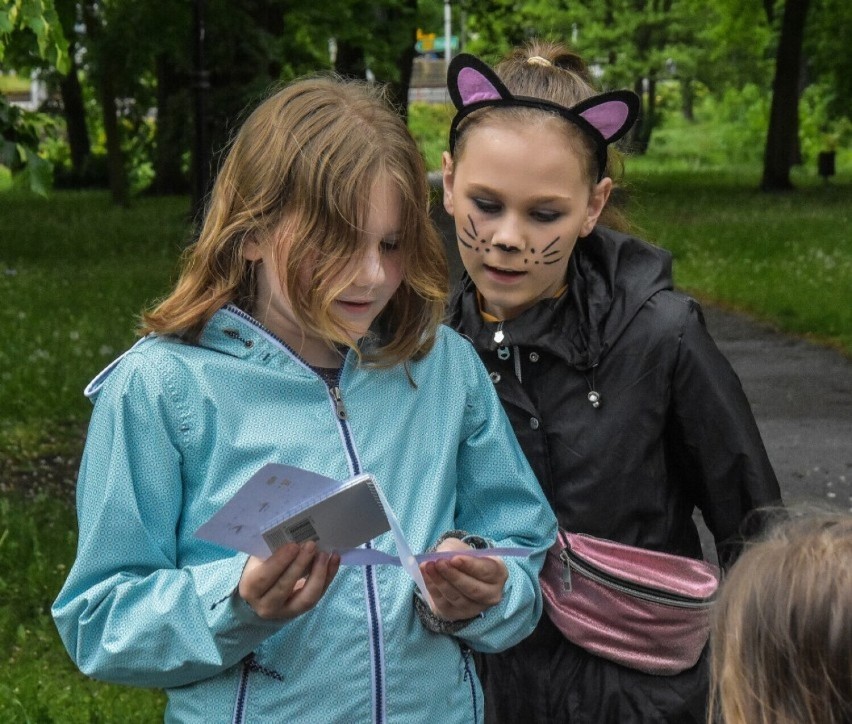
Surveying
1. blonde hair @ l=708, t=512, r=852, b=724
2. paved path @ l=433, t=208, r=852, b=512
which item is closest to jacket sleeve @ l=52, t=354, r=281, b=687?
blonde hair @ l=708, t=512, r=852, b=724

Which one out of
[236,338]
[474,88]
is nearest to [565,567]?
[236,338]

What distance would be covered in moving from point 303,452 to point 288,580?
0.28 metres

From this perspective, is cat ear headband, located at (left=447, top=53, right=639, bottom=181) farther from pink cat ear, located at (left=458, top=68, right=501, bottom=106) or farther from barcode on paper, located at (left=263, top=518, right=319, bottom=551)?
barcode on paper, located at (left=263, top=518, right=319, bottom=551)

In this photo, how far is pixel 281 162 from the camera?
2475 mm

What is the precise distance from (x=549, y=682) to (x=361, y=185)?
108cm

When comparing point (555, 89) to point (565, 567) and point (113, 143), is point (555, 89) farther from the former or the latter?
point (113, 143)

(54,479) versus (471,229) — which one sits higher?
(471,229)

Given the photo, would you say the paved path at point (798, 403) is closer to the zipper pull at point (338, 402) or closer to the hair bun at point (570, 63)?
the hair bun at point (570, 63)

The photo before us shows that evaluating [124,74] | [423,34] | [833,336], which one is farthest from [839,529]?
[423,34]

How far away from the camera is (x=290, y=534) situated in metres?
2.11

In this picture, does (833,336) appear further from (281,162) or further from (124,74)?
(124,74)

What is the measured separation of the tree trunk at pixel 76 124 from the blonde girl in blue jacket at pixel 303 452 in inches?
1197

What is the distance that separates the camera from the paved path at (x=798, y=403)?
7270mm

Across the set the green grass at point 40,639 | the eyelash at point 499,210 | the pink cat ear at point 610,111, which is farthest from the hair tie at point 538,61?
the green grass at point 40,639
